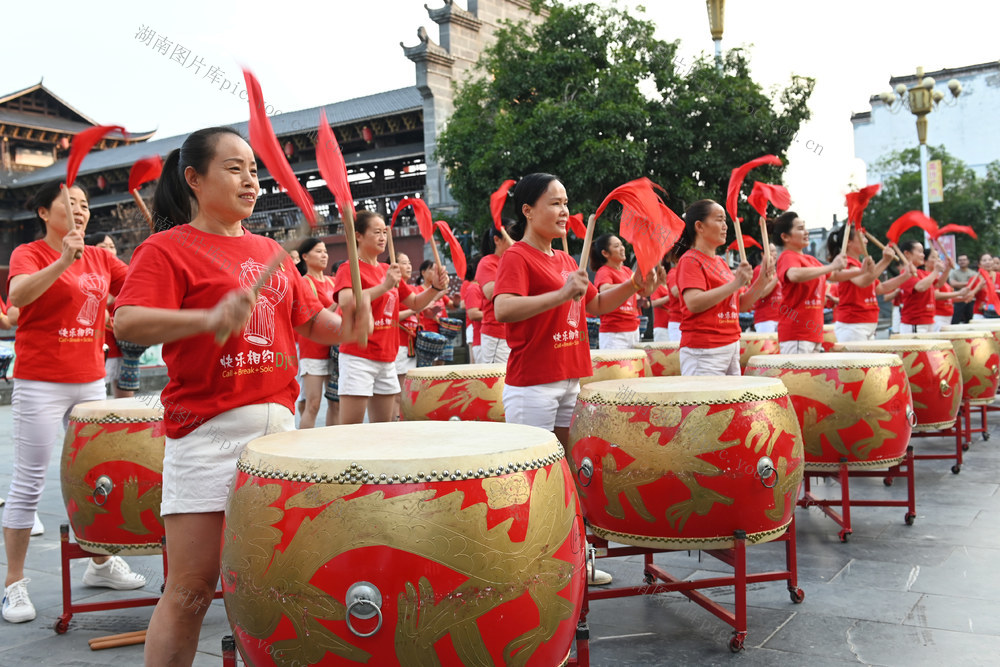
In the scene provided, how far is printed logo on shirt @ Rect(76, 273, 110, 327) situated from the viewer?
3.44 m

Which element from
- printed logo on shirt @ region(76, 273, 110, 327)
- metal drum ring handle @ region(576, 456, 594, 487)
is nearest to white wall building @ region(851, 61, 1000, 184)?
metal drum ring handle @ region(576, 456, 594, 487)

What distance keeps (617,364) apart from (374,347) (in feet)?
4.54

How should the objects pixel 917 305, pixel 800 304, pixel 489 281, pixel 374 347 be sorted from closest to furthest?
1. pixel 374 347
2. pixel 800 304
3. pixel 489 281
4. pixel 917 305

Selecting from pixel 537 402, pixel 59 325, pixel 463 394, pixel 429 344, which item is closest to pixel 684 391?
pixel 537 402

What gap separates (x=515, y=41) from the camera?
16500mm

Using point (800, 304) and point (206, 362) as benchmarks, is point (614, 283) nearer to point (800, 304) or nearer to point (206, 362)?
point (800, 304)

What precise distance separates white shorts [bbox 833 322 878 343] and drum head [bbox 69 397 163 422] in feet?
16.6

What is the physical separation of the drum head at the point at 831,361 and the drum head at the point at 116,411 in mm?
2688

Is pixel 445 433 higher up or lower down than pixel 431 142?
lower down

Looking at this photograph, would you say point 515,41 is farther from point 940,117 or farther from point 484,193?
point 940,117

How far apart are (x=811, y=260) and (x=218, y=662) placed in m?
4.03

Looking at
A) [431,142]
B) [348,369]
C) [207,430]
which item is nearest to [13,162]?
[431,142]

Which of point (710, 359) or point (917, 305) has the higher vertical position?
point (917, 305)

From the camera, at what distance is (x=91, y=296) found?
11.4ft
